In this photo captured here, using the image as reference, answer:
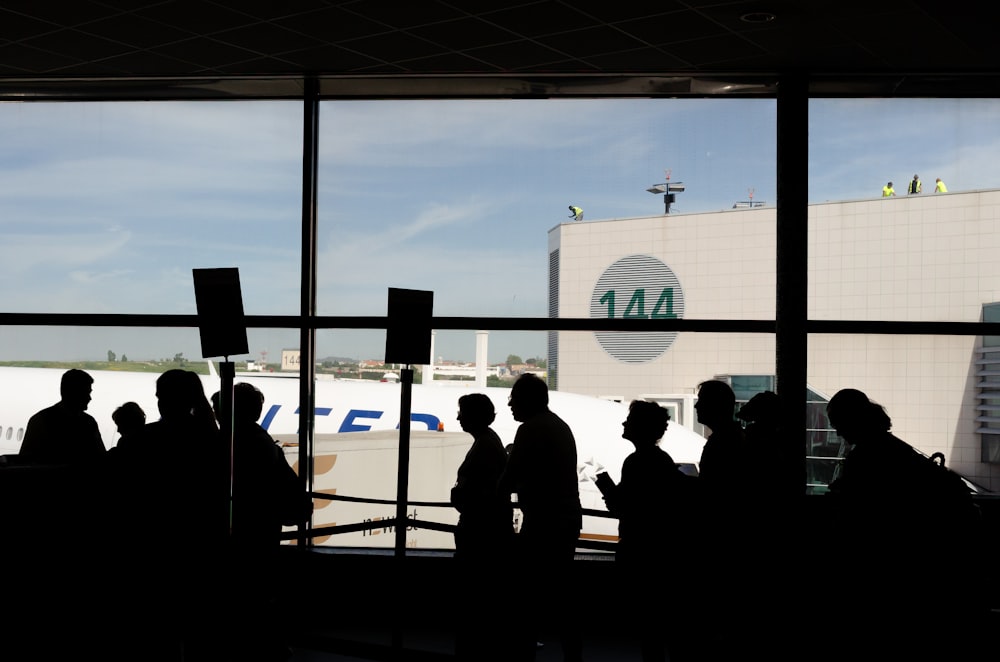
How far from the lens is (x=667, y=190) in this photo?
5926 millimetres

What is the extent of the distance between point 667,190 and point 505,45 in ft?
5.20

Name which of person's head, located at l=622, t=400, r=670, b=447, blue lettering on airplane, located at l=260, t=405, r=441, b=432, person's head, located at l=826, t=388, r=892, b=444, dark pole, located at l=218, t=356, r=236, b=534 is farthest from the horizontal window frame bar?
person's head, located at l=826, t=388, r=892, b=444

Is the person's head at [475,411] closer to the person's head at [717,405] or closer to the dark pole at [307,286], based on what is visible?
the person's head at [717,405]

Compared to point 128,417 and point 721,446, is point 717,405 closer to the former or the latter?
point 721,446

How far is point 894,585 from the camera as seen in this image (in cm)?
288

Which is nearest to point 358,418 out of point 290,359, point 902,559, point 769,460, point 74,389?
point 290,359

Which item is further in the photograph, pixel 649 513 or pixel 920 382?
pixel 920 382

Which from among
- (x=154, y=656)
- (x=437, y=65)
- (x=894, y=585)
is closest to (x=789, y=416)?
(x=894, y=585)

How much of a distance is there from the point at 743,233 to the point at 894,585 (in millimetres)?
3359

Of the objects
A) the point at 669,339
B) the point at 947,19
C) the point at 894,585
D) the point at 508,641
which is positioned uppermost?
the point at 947,19

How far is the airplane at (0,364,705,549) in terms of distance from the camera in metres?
6.40

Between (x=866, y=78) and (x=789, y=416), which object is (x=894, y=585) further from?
(x=866, y=78)

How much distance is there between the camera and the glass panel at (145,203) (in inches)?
246

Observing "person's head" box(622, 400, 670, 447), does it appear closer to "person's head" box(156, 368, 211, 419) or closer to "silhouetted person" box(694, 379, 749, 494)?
"silhouetted person" box(694, 379, 749, 494)
